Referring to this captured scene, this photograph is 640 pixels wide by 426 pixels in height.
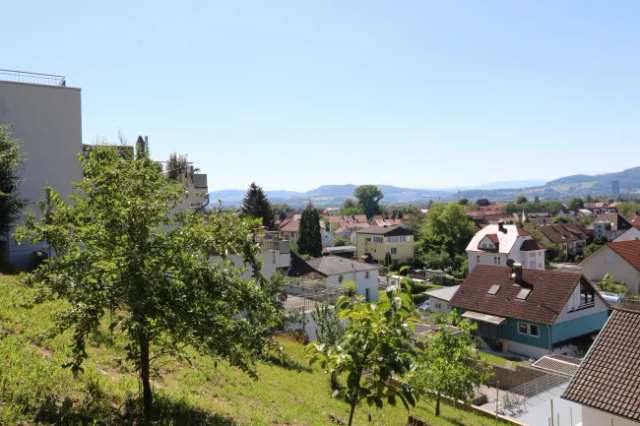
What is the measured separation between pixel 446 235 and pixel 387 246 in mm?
9637

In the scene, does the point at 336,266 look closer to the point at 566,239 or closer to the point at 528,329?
the point at 528,329

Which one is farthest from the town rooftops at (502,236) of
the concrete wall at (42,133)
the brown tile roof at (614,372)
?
the concrete wall at (42,133)

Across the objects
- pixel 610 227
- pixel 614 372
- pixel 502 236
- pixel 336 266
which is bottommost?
pixel 336 266

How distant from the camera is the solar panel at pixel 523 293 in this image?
30.9 m

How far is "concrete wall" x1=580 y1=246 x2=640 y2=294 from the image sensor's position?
150 ft

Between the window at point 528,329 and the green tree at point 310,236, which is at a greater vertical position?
the green tree at point 310,236

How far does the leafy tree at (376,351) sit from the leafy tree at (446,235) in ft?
213

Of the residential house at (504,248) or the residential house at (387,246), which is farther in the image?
the residential house at (387,246)

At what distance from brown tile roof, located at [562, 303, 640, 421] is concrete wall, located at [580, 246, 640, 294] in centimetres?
3528

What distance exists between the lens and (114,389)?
8023mm

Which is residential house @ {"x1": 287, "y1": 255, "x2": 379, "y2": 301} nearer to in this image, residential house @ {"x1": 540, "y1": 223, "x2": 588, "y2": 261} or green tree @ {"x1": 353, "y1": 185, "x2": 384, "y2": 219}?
residential house @ {"x1": 540, "y1": 223, "x2": 588, "y2": 261}

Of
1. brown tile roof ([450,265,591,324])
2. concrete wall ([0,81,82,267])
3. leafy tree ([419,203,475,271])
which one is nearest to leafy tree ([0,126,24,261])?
concrete wall ([0,81,82,267])

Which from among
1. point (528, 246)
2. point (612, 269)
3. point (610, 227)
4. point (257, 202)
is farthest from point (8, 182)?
point (610, 227)

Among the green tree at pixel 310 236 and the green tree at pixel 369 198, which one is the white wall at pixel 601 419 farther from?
the green tree at pixel 369 198
